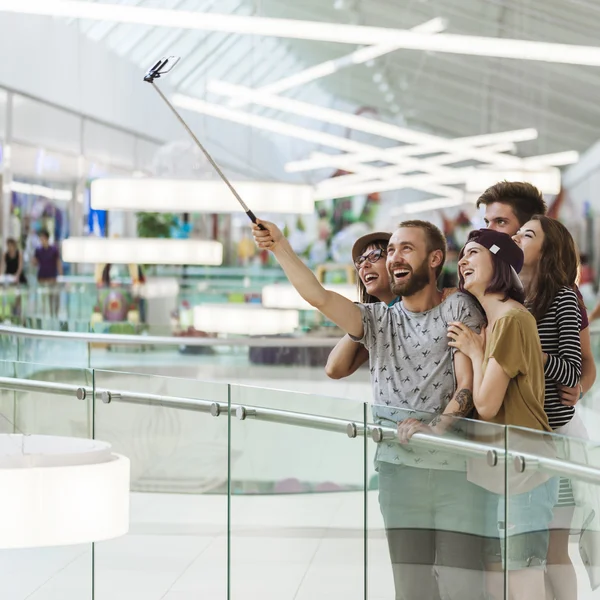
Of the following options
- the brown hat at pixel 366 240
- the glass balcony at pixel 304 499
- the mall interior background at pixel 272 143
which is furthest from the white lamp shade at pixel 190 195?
the brown hat at pixel 366 240

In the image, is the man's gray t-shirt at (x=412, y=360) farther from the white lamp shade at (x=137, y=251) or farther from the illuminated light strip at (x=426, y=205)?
the illuminated light strip at (x=426, y=205)

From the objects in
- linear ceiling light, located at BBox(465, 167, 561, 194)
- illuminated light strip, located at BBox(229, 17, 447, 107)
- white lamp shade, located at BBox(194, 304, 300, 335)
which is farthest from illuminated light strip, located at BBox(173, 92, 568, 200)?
white lamp shade, located at BBox(194, 304, 300, 335)

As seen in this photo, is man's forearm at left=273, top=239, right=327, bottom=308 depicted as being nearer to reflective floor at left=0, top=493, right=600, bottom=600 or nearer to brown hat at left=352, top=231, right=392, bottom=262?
brown hat at left=352, top=231, right=392, bottom=262

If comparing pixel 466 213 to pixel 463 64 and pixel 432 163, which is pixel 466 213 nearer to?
pixel 432 163

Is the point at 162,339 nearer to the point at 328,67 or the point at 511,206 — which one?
the point at 511,206

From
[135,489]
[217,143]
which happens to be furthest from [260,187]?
[217,143]

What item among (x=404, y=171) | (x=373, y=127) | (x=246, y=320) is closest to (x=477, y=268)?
(x=246, y=320)

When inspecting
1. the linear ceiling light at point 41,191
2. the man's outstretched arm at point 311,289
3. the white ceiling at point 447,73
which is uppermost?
the white ceiling at point 447,73

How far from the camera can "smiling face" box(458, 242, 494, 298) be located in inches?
116

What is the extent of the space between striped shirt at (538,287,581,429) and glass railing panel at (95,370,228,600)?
107cm

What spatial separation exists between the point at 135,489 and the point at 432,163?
11374 millimetres

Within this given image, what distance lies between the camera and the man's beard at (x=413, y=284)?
309cm

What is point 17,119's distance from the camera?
13.7m

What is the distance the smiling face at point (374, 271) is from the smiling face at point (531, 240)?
39 cm
